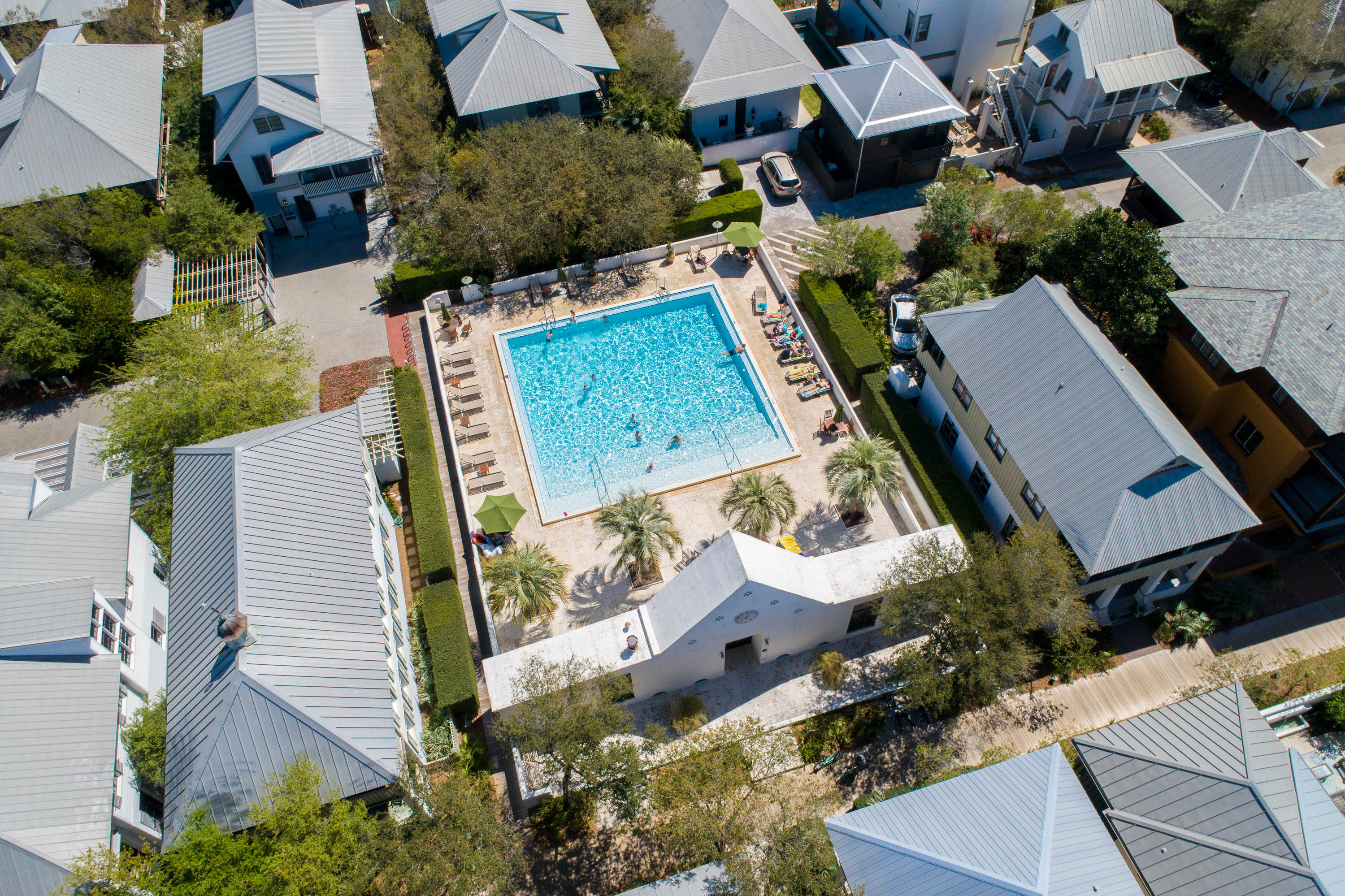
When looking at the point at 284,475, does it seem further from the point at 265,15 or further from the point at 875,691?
the point at 265,15

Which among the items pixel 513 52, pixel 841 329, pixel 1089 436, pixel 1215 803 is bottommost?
pixel 1215 803

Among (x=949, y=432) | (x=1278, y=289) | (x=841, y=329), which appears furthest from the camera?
(x=841, y=329)

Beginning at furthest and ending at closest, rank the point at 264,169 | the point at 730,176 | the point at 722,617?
the point at 730,176, the point at 264,169, the point at 722,617

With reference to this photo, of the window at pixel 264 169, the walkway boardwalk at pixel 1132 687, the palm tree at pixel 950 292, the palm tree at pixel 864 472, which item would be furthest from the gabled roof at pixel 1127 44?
the window at pixel 264 169

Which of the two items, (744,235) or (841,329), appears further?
(744,235)

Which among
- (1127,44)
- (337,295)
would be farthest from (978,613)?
(1127,44)

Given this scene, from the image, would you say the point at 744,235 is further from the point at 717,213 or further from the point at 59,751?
the point at 59,751

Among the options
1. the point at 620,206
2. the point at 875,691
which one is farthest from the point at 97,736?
the point at 620,206
